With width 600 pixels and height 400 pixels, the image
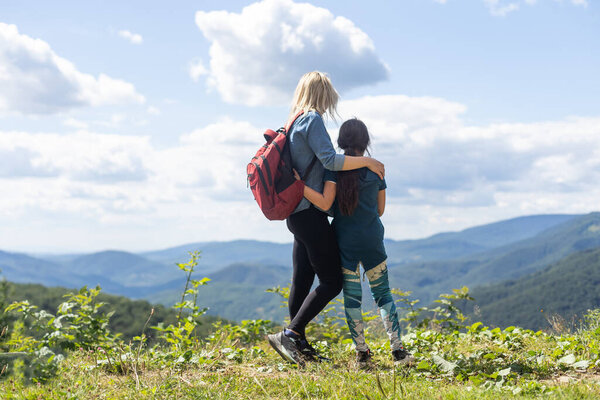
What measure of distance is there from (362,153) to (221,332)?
350 cm

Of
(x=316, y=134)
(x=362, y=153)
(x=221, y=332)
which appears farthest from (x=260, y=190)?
(x=221, y=332)

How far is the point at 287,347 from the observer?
4621 millimetres

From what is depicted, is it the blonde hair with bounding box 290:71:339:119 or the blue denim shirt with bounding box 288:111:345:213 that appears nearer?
the blue denim shirt with bounding box 288:111:345:213

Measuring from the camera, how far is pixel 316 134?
4320 mm

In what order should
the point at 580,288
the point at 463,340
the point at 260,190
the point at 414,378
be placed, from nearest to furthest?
the point at 414,378 < the point at 260,190 < the point at 463,340 < the point at 580,288

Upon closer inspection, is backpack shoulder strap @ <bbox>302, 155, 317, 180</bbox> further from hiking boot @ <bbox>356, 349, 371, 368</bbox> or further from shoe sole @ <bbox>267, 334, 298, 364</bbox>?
hiking boot @ <bbox>356, 349, 371, 368</bbox>

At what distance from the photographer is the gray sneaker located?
→ 4.57 m

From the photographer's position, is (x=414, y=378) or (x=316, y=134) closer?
(x=414, y=378)

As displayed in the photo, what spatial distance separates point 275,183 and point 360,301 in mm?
1492

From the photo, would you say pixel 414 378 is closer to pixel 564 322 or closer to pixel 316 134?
pixel 316 134

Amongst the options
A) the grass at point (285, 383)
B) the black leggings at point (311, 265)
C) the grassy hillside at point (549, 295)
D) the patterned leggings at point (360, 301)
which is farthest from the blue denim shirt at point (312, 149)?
the grassy hillside at point (549, 295)

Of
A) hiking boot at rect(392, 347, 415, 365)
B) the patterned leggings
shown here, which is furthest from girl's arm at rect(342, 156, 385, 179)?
hiking boot at rect(392, 347, 415, 365)

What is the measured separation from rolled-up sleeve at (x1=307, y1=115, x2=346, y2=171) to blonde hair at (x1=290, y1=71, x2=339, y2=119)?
23 centimetres

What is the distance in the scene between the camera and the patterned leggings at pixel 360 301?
4625 mm
